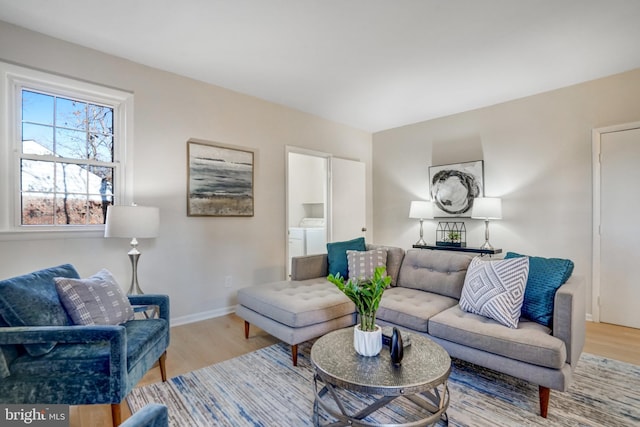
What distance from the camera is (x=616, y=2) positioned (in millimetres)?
2090

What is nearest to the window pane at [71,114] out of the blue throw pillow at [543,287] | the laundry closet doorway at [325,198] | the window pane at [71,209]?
the window pane at [71,209]

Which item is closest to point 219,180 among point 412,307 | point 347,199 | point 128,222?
point 128,222

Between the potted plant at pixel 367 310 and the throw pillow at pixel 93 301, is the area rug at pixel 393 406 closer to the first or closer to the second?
the potted plant at pixel 367 310

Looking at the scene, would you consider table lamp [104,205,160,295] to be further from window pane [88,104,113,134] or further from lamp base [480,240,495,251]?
lamp base [480,240,495,251]

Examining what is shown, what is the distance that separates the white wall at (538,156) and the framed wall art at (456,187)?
0.35 feet

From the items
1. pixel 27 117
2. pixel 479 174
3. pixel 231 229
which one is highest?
pixel 27 117

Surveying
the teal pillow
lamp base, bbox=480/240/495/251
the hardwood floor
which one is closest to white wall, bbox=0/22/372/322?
the hardwood floor

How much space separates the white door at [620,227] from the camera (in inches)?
122

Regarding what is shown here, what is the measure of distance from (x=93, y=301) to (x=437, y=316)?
219 centimetres

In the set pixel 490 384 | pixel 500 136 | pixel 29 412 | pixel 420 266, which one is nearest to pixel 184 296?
pixel 29 412

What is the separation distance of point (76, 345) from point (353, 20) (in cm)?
270

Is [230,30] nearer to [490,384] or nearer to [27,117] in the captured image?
[27,117]

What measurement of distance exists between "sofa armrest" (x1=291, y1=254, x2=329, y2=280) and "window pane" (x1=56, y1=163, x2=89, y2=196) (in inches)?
79.8

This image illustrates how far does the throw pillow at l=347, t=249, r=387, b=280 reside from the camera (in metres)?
3.05
